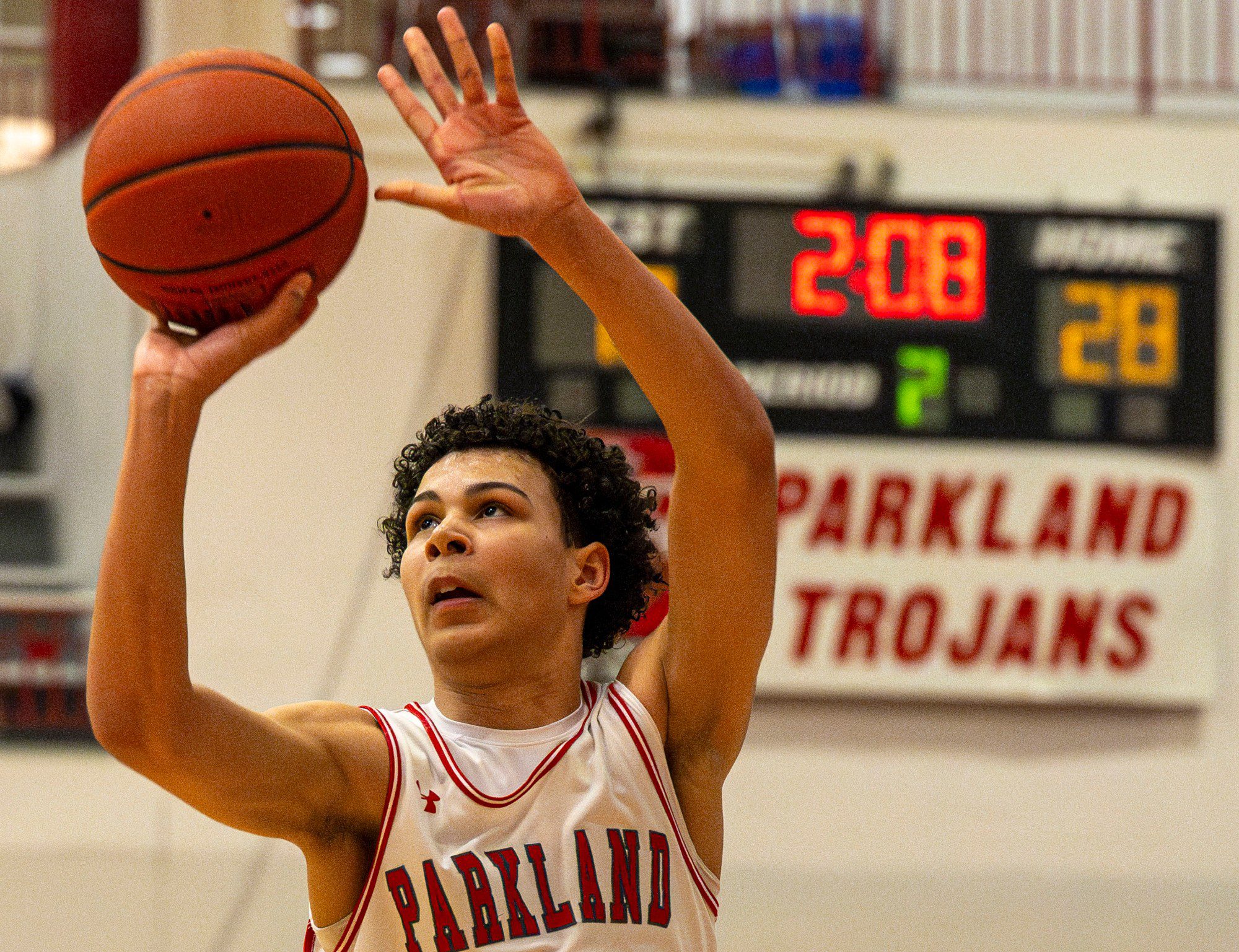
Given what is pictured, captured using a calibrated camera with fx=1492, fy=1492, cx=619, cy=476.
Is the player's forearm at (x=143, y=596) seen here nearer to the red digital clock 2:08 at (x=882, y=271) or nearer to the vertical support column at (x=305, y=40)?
the red digital clock 2:08 at (x=882, y=271)

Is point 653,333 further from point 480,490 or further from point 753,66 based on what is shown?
point 753,66

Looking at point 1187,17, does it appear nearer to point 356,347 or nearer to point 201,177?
point 356,347

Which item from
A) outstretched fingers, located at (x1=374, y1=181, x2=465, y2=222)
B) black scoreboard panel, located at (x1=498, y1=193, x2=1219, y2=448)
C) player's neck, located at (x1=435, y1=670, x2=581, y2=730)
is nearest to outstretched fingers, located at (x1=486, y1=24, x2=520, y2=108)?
outstretched fingers, located at (x1=374, y1=181, x2=465, y2=222)

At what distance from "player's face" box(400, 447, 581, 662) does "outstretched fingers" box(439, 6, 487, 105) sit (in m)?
0.43

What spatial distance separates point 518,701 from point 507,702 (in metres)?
0.01

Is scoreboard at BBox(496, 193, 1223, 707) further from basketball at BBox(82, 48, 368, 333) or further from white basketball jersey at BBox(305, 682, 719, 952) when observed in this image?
white basketball jersey at BBox(305, 682, 719, 952)

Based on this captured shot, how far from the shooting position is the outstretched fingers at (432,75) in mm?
1568

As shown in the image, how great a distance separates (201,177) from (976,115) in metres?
3.36

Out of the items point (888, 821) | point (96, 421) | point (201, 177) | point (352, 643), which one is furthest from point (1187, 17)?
point (201, 177)

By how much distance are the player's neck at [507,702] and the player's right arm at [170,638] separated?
0.23 meters

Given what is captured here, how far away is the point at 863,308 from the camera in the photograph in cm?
431

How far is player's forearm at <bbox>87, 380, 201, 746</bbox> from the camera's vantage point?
1308 mm

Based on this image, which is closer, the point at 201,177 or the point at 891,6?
the point at 201,177

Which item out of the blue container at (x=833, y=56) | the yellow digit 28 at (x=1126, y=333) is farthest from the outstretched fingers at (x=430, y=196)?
the blue container at (x=833, y=56)
